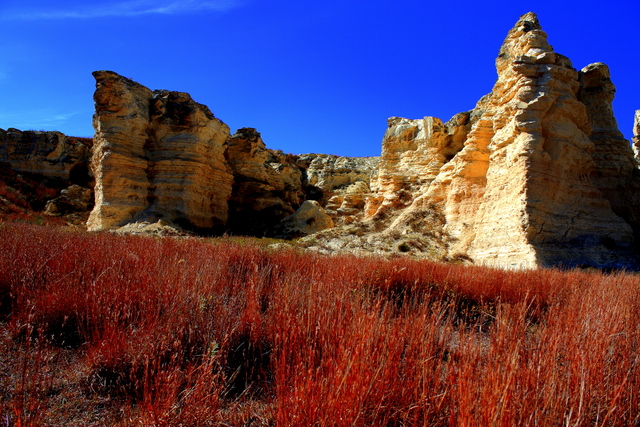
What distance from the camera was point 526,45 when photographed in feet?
50.0

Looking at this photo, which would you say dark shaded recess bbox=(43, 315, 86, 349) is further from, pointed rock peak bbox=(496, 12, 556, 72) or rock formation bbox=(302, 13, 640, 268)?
pointed rock peak bbox=(496, 12, 556, 72)

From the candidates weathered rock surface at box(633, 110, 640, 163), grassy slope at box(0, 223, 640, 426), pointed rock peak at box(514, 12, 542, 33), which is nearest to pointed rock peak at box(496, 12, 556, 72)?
pointed rock peak at box(514, 12, 542, 33)

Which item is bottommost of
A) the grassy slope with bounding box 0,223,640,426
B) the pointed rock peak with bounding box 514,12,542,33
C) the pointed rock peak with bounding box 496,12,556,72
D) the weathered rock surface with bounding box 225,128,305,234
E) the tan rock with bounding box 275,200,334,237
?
the grassy slope with bounding box 0,223,640,426

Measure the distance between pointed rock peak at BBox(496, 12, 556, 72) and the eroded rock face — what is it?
17.5m

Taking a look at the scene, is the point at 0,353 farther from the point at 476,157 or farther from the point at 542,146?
the point at 476,157

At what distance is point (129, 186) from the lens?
733 inches

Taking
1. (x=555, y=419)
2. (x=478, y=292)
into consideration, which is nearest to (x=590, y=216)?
(x=478, y=292)

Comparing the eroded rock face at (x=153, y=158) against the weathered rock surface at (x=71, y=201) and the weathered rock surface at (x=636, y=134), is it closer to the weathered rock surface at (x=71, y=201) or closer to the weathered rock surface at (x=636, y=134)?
the weathered rock surface at (x=71, y=201)

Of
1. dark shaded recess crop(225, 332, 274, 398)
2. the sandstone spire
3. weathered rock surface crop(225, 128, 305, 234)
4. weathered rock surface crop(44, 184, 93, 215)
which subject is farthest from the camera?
weathered rock surface crop(225, 128, 305, 234)

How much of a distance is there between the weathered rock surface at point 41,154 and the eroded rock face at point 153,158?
8211 millimetres

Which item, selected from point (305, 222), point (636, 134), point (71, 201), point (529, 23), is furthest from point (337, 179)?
point (636, 134)

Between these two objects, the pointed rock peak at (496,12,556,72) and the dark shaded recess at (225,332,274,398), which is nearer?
the dark shaded recess at (225,332,274,398)

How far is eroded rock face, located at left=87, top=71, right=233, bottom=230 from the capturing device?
18.2m

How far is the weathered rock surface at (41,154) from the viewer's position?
82.0ft
